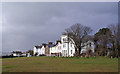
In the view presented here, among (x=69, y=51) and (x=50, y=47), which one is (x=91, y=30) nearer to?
(x=69, y=51)

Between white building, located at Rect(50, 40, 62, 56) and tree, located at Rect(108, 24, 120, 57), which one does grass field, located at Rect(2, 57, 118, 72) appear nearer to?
tree, located at Rect(108, 24, 120, 57)

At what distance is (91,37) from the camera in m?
49.9

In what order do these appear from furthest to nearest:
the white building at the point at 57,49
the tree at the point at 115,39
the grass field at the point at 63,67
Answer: the white building at the point at 57,49, the tree at the point at 115,39, the grass field at the point at 63,67

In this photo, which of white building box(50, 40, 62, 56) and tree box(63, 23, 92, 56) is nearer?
tree box(63, 23, 92, 56)

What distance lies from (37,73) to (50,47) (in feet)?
239

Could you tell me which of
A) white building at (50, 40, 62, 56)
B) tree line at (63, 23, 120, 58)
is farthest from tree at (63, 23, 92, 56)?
white building at (50, 40, 62, 56)

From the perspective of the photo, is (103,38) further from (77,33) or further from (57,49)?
(57,49)

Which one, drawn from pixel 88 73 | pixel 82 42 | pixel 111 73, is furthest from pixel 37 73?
pixel 82 42

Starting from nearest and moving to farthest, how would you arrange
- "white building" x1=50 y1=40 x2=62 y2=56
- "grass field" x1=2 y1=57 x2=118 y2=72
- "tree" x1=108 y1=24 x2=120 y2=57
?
"grass field" x1=2 y1=57 x2=118 y2=72
"tree" x1=108 y1=24 x2=120 y2=57
"white building" x1=50 y1=40 x2=62 y2=56

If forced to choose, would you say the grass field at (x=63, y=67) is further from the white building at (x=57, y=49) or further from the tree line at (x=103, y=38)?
the white building at (x=57, y=49)

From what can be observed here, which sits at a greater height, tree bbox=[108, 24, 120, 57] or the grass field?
tree bbox=[108, 24, 120, 57]

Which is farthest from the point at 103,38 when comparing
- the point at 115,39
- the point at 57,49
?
the point at 57,49

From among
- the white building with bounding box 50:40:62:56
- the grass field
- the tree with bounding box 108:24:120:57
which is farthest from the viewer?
the white building with bounding box 50:40:62:56

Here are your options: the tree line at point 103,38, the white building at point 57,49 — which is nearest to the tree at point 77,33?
the tree line at point 103,38
